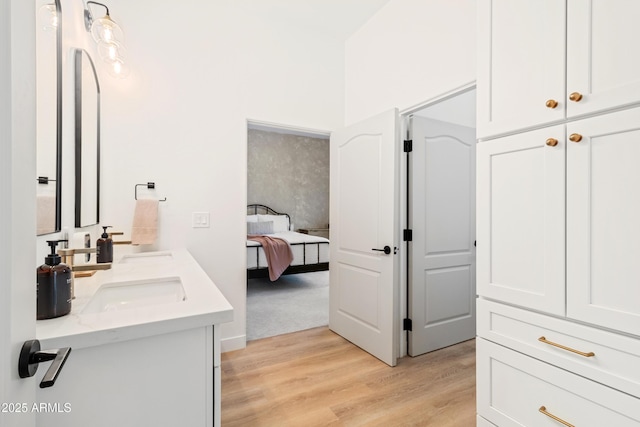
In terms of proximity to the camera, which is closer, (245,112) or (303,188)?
(245,112)

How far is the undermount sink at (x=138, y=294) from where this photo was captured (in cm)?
130

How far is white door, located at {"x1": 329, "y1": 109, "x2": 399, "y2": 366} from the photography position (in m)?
2.41

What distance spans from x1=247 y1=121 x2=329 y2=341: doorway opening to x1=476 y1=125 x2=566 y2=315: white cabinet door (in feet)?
8.86

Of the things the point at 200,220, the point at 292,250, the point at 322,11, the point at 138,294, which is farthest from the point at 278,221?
the point at 138,294

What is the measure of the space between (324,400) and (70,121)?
7.08ft

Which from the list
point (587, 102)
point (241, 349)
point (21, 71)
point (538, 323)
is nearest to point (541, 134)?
point (587, 102)

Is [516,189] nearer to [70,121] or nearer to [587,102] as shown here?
[587,102]

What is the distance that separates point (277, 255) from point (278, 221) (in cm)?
205

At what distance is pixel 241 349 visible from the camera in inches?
106

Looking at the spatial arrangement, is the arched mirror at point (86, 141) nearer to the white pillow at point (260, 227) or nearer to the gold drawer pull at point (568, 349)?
the gold drawer pull at point (568, 349)

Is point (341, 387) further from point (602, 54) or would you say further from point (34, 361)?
point (602, 54)

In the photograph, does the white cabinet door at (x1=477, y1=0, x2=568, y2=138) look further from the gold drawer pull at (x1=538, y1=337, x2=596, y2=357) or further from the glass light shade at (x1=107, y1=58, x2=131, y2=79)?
the glass light shade at (x1=107, y1=58, x2=131, y2=79)

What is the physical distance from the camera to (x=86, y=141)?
184 centimetres

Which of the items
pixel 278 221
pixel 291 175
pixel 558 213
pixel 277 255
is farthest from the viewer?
pixel 291 175
